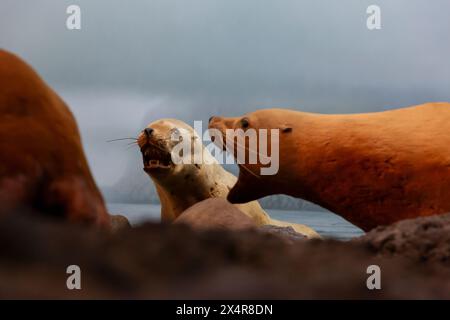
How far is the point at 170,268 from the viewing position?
75 centimetres

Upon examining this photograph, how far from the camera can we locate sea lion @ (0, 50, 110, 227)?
1.28 metres

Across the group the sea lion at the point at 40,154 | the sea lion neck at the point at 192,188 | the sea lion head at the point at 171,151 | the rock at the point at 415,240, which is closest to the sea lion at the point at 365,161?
the sea lion head at the point at 171,151

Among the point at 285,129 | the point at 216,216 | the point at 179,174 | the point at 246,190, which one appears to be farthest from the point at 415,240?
the point at 179,174

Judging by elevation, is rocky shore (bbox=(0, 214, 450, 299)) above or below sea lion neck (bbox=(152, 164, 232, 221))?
above

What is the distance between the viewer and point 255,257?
98 cm

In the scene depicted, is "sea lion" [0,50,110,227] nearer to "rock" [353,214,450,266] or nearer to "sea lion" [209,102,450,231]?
"rock" [353,214,450,266]

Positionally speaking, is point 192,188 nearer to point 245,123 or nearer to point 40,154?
point 245,123

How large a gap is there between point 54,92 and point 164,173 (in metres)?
3.56

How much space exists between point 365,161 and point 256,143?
32.9 inches

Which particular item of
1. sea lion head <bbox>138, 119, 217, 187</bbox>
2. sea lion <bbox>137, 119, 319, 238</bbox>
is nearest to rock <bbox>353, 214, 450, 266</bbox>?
sea lion <bbox>137, 119, 319, 238</bbox>

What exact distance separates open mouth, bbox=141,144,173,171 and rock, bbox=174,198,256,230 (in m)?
1.92

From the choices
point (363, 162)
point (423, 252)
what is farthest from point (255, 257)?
point (363, 162)

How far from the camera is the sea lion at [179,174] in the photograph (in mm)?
5117

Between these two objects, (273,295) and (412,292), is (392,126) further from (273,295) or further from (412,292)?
(273,295)
